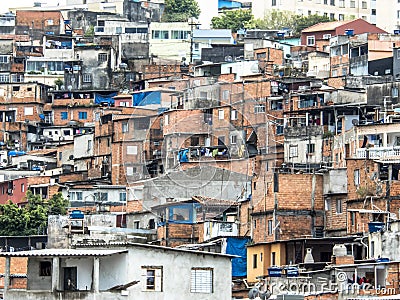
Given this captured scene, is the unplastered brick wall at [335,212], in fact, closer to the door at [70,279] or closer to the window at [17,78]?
the door at [70,279]

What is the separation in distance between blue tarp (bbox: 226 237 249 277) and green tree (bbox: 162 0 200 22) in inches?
2897

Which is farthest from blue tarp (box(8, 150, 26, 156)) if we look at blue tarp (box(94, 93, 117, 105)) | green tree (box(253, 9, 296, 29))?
green tree (box(253, 9, 296, 29))

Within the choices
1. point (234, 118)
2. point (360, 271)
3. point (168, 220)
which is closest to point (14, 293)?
point (360, 271)

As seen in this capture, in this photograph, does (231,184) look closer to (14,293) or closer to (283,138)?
(283,138)

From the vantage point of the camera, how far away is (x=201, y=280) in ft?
133

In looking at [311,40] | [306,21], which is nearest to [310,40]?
[311,40]

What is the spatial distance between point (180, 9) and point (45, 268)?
95569 millimetres

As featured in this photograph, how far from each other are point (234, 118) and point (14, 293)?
43142 millimetres

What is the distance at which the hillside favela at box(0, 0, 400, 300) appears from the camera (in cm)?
4159

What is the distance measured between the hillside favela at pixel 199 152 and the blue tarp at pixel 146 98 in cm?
22

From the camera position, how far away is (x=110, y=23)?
388ft

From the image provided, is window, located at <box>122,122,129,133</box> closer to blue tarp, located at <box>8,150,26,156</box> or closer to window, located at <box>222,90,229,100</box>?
window, located at <box>222,90,229,100</box>

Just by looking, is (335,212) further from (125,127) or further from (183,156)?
(125,127)

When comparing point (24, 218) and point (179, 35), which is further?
point (179, 35)
